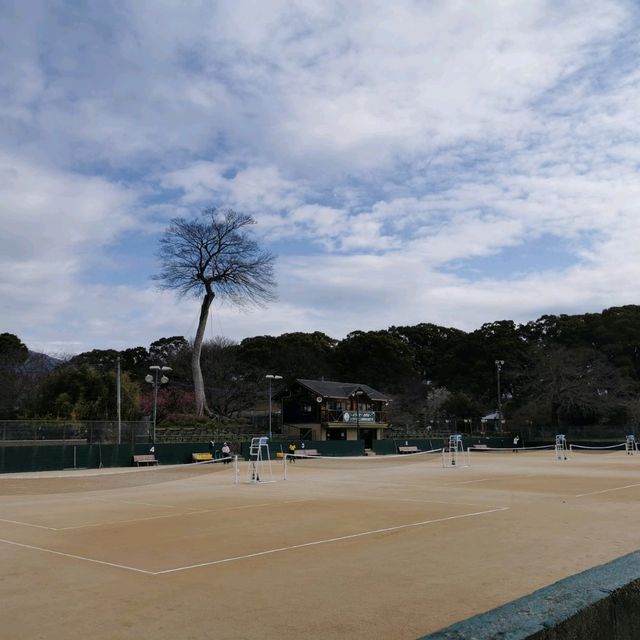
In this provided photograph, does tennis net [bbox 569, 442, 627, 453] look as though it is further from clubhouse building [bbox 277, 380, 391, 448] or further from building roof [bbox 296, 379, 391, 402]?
building roof [bbox 296, 379, 391, 402]

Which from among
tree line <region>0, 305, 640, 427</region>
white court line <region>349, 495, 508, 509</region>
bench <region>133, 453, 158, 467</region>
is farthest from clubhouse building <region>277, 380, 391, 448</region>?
white court line <region>349, 495, 508, 509</region>

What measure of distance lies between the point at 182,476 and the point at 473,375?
65.0 m

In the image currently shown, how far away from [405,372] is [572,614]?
8911cm

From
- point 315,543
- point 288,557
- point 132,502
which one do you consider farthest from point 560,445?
point 288,557

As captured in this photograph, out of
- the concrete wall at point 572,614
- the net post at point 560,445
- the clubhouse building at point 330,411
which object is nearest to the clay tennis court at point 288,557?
the concrete wall at point 572,614

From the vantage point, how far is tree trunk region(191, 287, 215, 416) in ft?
193

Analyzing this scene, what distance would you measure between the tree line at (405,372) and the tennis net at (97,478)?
16695mm

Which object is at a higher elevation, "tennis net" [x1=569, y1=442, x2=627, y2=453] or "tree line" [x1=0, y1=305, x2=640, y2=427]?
"tree line" [x1=0, y1=305, x2=640, y2=427]

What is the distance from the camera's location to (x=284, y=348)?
86188mm

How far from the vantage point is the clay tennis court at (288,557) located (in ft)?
21.5

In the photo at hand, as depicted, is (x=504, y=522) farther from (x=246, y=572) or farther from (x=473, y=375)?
(x=473, y=375)

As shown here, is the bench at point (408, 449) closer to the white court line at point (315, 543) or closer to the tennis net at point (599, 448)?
the tennis net at point (599, 448)

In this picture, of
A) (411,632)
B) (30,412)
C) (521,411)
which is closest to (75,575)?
(411,632)

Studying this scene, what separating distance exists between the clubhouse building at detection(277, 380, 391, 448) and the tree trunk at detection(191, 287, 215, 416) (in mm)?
11067
